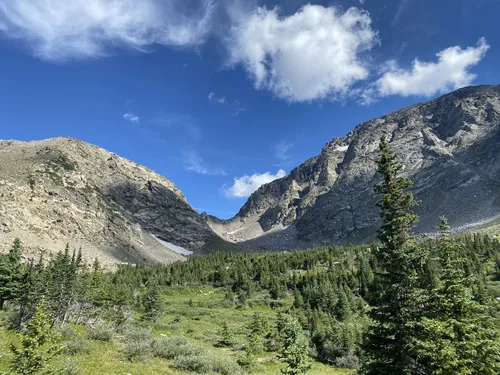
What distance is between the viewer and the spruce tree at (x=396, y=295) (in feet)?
50.9

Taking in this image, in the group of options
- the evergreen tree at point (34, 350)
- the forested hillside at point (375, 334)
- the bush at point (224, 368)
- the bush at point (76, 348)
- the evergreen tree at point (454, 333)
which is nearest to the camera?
the evergreen tree at point (34, 350)

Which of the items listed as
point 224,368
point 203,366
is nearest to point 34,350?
point 203,366

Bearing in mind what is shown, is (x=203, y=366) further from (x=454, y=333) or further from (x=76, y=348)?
(x=454, y=333)

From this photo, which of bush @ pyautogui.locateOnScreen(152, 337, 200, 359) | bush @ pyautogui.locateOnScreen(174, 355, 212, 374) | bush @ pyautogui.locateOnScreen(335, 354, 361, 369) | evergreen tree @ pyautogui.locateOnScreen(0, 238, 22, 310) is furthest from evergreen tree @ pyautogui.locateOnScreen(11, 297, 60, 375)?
evergreen tree @ pyautogui.locateOnScreen(0, 238, 22, 310)

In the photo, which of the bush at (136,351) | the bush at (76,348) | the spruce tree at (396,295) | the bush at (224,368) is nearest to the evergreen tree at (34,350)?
the bush at (76,348)

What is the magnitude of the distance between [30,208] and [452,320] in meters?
219

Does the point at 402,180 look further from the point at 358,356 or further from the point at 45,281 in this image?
the point at 45,281

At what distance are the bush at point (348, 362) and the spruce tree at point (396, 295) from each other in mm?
19566

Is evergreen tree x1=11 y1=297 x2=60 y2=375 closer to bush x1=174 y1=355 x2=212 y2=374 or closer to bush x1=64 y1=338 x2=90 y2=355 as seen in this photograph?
bush x1=64 y1=338 x2=90 y2=355

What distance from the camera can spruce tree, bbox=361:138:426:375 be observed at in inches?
610

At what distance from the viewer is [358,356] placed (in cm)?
3525

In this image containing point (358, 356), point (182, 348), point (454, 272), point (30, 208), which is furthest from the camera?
point (30, 208)

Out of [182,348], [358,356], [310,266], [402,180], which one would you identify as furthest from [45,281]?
[310,266]

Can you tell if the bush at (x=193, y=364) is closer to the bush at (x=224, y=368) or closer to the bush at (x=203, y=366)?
the bush at (x=203, y=366)
